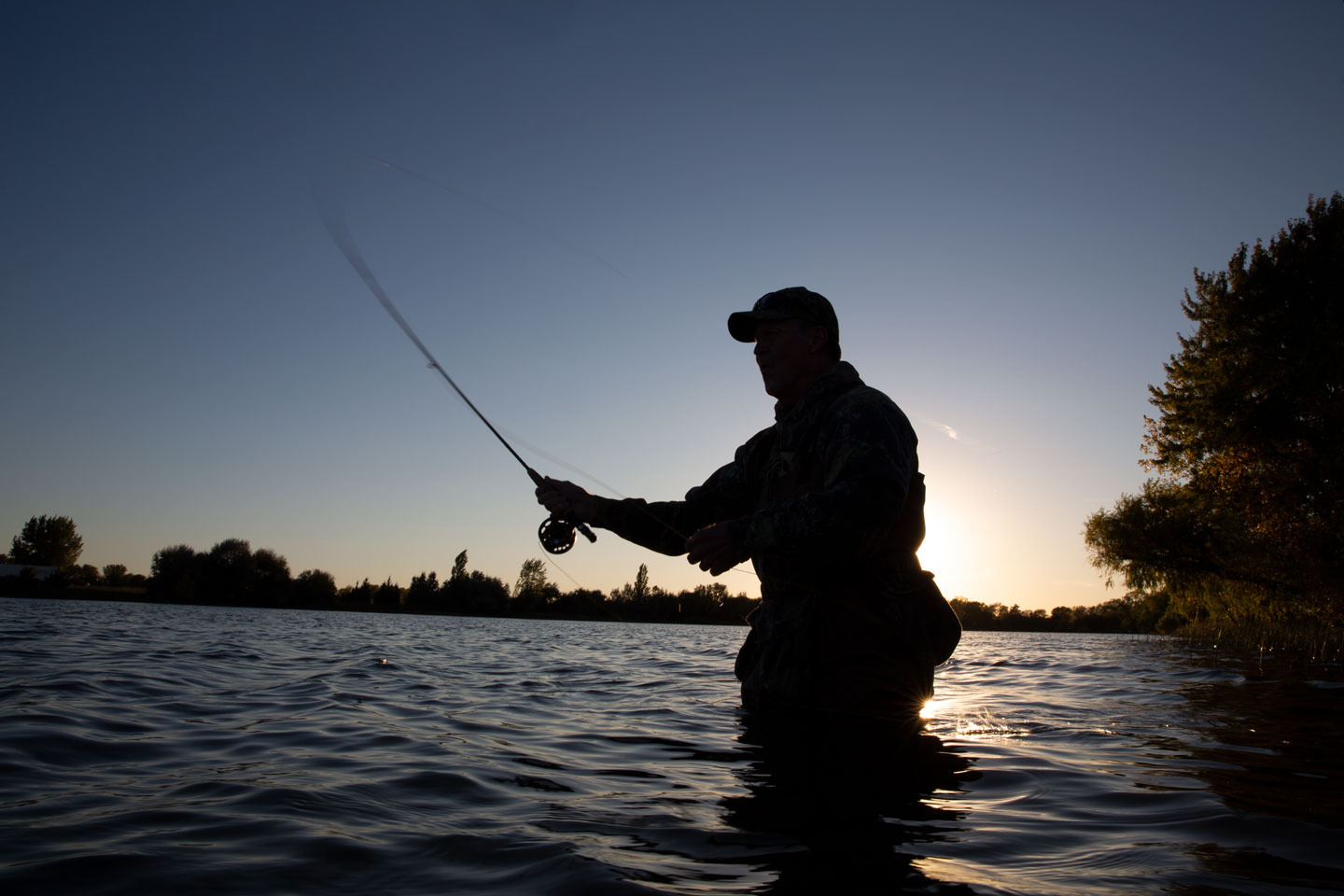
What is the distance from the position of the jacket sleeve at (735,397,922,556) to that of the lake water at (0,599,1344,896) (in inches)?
41.8

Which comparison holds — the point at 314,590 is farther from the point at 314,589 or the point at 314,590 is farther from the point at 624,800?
the point at 624,800

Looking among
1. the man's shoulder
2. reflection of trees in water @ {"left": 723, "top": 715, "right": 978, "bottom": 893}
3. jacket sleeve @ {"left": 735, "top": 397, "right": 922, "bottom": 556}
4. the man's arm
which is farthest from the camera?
the man's arm

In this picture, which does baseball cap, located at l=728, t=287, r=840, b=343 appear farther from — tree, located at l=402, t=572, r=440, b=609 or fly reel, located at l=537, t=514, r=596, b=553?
tree, located at l=402, t=572, r=440, b=609

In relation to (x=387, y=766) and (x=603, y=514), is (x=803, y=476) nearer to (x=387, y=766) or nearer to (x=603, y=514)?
(x=603, y=514)

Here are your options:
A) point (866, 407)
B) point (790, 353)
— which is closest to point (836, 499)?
point (866, 407)

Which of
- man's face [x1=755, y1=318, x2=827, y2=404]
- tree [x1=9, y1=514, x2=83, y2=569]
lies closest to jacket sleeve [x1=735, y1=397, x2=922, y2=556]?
man's face [x1=755, y1=318, x2=827, y2=404]

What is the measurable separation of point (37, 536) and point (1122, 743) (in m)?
155

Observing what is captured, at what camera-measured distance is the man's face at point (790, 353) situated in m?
4.61

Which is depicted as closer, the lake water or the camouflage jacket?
the lake water

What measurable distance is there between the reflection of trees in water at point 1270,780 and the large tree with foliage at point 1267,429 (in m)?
17.7

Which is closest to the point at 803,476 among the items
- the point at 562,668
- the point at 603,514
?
the point at 603,514

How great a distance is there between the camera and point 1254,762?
446 cm

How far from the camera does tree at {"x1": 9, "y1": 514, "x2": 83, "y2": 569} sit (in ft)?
392

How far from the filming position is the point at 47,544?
395 ft
